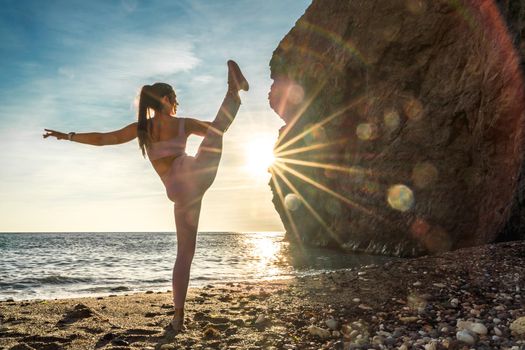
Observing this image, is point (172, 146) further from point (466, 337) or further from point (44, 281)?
point (44, 281)

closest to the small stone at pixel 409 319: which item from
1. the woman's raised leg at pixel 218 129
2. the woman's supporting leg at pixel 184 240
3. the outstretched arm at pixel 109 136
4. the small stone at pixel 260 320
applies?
the small stone at pixel 260 320

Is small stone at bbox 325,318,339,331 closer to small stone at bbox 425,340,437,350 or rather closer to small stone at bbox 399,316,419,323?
small stone at bbox 399,316,419,323

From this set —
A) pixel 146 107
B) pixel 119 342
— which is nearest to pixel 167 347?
pixel 119 342

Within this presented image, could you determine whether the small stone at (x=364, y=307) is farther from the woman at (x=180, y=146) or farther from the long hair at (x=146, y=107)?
the long hair at (x=146, y=107)

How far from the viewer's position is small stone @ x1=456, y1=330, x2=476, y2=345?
3400mm

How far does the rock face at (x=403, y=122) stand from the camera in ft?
43.5

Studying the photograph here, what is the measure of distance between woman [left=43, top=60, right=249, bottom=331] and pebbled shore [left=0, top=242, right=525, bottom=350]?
71 centimetres

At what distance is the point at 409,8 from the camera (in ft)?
72.0

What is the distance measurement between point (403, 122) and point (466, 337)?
64.7 feet

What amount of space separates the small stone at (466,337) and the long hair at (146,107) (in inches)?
133

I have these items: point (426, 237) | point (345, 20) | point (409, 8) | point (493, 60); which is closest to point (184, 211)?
point (493, 60)

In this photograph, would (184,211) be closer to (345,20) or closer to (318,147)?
(345,20)

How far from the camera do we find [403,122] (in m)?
21.8

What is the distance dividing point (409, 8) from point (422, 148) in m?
7.74
